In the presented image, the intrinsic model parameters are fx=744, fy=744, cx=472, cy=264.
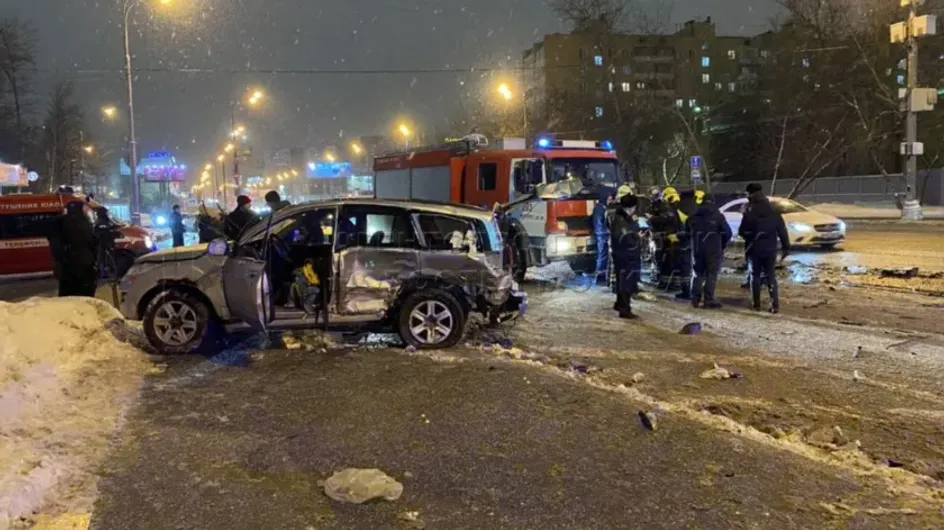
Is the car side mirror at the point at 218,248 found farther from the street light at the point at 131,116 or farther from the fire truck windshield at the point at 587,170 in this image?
the street light at the point at 131,116

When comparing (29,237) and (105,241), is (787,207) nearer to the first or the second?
(105,241)

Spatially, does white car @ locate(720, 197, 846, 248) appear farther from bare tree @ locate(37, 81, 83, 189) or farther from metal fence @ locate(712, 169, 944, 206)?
bare tree @ locate(37, 81, 83, 189)

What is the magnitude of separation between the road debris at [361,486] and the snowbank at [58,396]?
130 centimetres

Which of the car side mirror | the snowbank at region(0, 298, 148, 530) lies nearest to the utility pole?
the car side mirror

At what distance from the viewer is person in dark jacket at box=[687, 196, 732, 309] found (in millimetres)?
10195

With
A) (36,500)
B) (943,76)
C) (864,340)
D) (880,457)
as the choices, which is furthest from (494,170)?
(943,76)

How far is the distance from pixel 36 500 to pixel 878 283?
12275mm

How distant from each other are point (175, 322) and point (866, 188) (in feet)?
141

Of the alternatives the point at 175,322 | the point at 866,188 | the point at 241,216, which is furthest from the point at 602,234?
the point at 866,188

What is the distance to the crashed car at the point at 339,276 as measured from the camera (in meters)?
7.62

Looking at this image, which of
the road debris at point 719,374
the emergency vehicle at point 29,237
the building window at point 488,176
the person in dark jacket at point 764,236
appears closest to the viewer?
the road debris at point 719,374

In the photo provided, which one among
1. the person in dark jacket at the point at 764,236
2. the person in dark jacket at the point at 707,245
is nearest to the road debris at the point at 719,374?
the person in dark jacket at the point at 764,236

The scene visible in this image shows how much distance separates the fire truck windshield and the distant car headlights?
5477 millimetres

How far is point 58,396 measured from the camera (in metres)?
5.65
